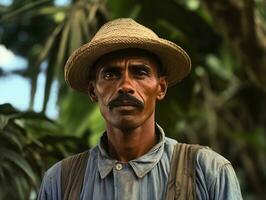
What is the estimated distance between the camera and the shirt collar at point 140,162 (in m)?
2.53

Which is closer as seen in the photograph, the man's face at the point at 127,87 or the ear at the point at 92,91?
the man's face at the point at 127,87

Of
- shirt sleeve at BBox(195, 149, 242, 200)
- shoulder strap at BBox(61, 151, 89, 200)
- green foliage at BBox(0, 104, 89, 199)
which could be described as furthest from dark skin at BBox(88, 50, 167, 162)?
green foliage at BBox(0, 104, 89, 199)

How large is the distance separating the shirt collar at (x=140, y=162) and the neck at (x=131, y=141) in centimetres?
3

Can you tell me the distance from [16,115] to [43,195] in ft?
2.51

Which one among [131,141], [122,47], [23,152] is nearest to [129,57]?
[122,47]

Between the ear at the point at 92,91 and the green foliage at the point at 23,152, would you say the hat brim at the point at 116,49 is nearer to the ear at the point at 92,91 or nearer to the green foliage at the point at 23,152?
the ear at the point at 92,91

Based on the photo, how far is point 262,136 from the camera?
22.7ft

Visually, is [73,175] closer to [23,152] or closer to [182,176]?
[182,176]

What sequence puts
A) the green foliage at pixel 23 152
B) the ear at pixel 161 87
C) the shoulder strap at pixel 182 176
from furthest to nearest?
the green foliage at pixel 23 152, the ear at pixel 161 87, the shoulder strap at pixel 182 176

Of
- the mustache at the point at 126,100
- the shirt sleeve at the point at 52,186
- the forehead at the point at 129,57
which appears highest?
the forehead at the point at 129,57

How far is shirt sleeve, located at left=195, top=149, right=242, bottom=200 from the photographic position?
2.45m

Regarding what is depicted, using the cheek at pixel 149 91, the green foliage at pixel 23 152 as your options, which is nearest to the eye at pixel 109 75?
the cheek at pixel 149 91

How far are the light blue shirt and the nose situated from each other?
250 millimetres

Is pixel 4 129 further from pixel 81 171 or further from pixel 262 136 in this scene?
pixel 262 136
